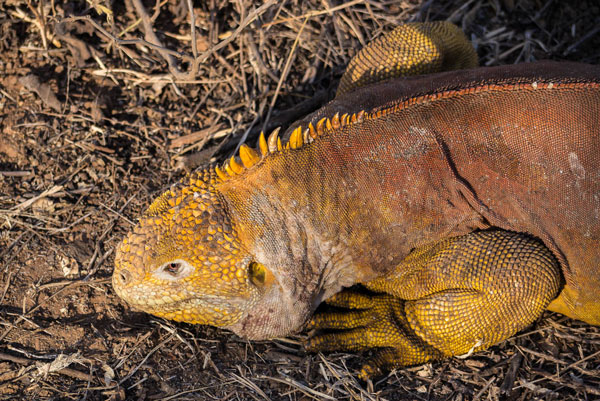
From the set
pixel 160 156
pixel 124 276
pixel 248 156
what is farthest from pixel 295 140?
pixel 160 156

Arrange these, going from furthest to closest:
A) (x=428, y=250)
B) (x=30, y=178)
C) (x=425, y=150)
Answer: (x=30, y=178)
(x=428, y=250)
(x=425, y=150)

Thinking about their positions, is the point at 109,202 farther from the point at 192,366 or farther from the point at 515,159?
the point at 515,159

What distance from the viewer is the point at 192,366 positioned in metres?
3.86

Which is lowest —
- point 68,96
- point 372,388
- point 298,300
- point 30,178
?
point 372,388

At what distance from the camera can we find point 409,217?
12.3ft

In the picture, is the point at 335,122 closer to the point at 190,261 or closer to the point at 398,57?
the point at 190,261

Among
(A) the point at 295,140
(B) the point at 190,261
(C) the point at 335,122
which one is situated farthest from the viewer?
(C) the point at 335,122

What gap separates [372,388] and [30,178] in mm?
3118

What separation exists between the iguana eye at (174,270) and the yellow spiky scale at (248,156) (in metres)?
0.70

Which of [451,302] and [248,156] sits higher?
[248,156]

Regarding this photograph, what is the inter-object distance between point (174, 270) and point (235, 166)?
2.38 ft

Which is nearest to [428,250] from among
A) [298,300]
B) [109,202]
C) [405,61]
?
[298,300]

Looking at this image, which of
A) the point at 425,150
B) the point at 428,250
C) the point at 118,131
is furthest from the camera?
the point at 118,131

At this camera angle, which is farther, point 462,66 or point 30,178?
point 462,66
